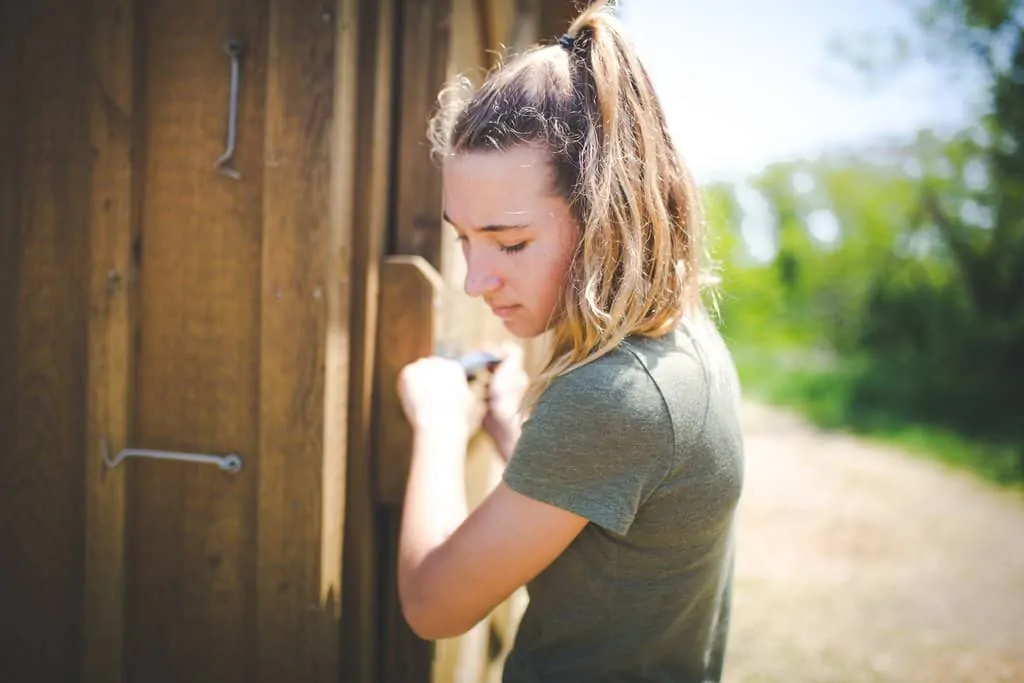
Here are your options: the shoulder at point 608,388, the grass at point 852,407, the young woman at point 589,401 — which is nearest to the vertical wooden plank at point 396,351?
the young woman at point 589,401

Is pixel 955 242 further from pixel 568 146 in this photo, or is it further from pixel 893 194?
pixel 568 146

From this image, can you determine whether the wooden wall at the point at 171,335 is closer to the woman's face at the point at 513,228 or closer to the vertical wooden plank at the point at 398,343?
the vertical wooden plank at the point at 398,343

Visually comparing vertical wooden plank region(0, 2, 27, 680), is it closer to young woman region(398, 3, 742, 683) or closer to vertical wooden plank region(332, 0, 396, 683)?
vertical wooden plank region(332, 0, 396, 683)

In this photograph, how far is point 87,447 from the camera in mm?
1789

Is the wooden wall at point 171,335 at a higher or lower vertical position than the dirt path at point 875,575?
higher

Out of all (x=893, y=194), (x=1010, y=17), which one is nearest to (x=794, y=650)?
(x=1010, y=17)

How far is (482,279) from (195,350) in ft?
2.46

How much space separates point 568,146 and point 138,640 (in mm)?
1509

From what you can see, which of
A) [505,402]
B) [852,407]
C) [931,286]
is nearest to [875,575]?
[505,402]

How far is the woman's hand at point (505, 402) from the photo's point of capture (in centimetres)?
206

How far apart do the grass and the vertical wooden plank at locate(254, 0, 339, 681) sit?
7.43 metres

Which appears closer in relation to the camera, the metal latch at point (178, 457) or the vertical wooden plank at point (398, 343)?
the metal latch at point (178, 457)

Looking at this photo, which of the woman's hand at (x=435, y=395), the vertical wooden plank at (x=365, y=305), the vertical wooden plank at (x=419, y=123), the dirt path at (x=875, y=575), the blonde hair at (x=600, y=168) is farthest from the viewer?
the dirt path at (x=875, y=575)

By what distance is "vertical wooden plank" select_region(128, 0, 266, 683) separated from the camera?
1745 millimetres
